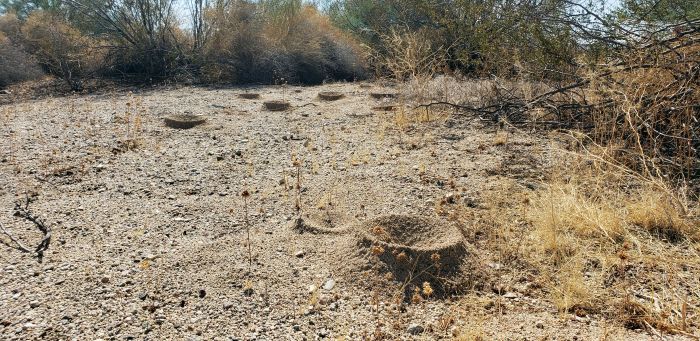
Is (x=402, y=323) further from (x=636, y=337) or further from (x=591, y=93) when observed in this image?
(x=591, y=93)

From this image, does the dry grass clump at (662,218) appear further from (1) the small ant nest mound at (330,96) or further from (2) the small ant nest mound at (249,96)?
(2) the small ant nest mound at (249,96)

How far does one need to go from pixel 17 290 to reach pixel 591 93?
430 cm

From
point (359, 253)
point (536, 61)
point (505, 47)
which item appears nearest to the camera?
point (359, 253)

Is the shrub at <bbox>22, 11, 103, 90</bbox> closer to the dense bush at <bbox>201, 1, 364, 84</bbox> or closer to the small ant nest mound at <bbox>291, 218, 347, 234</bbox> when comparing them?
the dense bush at <bbox>201, 1, 364, 84</bbox>

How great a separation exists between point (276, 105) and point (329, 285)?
4702 millimetres

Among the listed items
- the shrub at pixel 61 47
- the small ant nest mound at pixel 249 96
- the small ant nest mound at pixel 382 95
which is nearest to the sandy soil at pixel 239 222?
the small ant nest mound at pixel 382 95

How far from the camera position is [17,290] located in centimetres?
242

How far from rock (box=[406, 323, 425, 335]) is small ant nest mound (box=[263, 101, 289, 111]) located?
499cm

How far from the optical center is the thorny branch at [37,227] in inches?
111

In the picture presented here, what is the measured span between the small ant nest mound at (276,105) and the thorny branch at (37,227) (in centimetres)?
355

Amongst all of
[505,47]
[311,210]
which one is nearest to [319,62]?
[505,47]

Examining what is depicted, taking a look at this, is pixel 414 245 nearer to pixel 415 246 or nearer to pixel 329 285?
pixel 415 246

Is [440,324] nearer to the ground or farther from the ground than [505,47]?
nearer to the ground

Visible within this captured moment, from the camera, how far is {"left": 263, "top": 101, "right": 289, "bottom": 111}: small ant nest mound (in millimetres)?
6785
